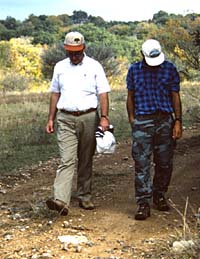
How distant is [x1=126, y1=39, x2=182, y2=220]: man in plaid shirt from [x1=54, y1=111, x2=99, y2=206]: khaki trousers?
1.70ft

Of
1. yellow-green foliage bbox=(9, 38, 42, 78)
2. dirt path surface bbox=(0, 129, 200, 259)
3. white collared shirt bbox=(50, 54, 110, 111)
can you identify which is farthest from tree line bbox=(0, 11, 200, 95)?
white collared shirt bbox=(50, 54, 110, 111)

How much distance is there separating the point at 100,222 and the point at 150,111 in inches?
45.6

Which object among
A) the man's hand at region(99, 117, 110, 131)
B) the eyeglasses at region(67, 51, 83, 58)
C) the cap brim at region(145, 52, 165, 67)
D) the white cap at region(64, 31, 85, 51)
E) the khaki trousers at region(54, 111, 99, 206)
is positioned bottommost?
the khaki trousers at region(54, 111, 99, 206)

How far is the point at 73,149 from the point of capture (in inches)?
256

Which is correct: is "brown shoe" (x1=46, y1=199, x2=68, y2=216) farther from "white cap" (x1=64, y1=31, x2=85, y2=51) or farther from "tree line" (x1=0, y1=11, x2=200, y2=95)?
"tree line" (x1=0, y1=11, x2=200, y2=95)

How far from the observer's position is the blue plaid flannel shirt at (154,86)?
242 inches

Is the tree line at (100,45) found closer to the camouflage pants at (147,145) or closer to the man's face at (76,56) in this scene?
the man's face at (76,56)

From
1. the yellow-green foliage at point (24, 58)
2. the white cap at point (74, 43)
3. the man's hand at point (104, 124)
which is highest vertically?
the white cap at point (74, 43)

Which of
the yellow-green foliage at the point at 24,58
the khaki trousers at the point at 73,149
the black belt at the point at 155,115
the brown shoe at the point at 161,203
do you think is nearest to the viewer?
the black belt at the point at 155,115

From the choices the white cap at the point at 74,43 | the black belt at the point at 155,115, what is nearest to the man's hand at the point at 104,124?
the black belt at the point at 155,115

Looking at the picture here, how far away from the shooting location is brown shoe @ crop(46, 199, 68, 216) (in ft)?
20.2

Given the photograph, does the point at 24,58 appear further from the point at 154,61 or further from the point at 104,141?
the point at 154,61

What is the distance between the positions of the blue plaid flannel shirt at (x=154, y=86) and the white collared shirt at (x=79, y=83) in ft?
1.54

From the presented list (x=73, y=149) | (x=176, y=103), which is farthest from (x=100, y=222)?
(x=176, y=103)
